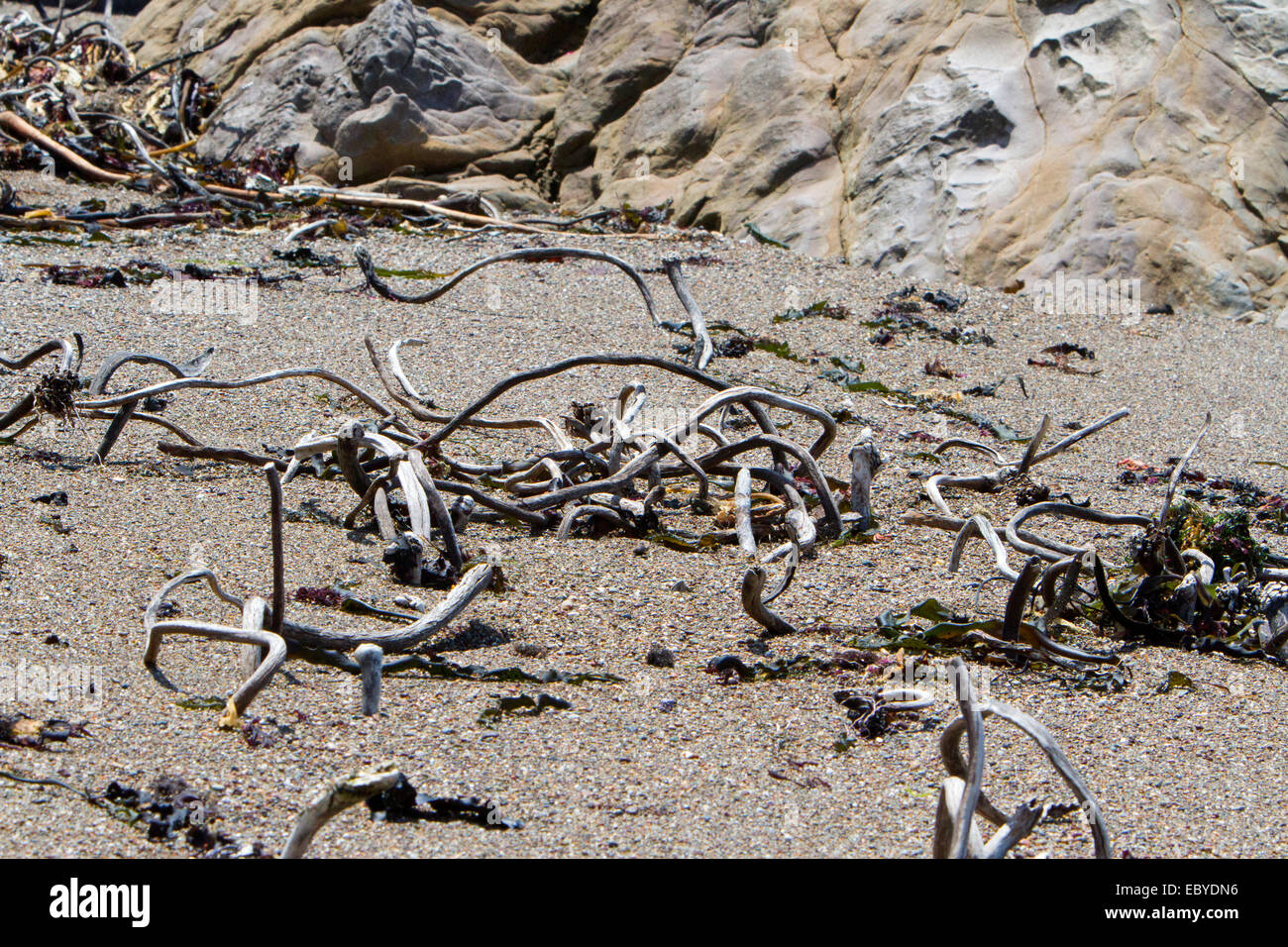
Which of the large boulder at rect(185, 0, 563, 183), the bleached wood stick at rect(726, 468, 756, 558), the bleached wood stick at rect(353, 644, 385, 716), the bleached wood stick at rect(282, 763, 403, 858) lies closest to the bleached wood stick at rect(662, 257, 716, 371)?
the bleached wood stick at rect(726, 468, 756, 558)

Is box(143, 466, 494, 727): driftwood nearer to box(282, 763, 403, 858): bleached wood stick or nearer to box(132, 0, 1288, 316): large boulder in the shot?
box(282, 763, 403, 858): bleached wood stick

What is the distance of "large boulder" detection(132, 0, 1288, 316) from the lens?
835 centimetres

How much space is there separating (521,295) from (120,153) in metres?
5.03

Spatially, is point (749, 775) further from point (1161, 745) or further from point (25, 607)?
point (25, 607)

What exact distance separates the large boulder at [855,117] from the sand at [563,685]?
9.92 ft

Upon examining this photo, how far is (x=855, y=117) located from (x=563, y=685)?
820cm

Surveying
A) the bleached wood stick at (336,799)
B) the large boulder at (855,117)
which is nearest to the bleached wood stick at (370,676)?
the bleached wood stick at (336,799)

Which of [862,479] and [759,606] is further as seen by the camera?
[862,479]

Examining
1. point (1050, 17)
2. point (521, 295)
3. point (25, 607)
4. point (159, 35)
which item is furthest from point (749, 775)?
point (159, 35)

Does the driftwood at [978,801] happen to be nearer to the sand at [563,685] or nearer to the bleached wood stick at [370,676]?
the sand at [563,685]

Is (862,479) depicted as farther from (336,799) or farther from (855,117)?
(855,117)

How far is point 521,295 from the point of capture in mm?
7059

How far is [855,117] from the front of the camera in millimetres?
9828

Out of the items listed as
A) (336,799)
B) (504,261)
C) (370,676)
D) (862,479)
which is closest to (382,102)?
(504,261)
